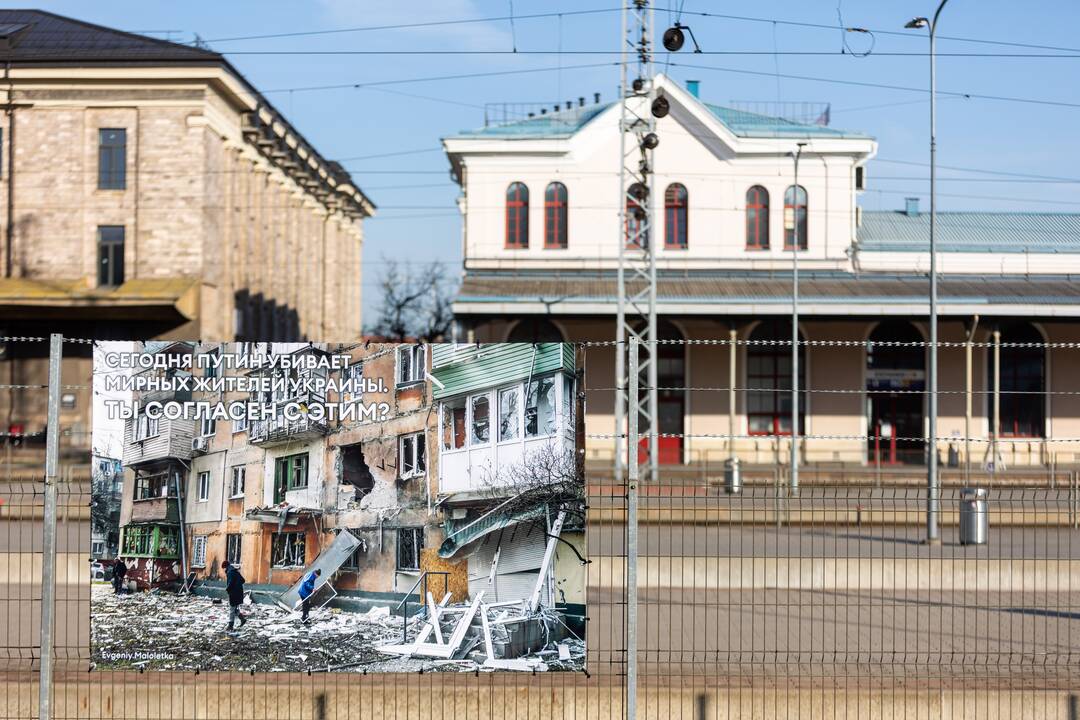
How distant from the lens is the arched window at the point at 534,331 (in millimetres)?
43438

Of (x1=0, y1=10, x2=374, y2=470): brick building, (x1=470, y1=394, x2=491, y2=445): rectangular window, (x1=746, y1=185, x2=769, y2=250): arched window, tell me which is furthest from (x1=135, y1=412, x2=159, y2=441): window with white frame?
(x1=746, y1=185, x2=769, y2=250): arched window

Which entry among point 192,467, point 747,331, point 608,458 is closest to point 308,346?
point 192,467

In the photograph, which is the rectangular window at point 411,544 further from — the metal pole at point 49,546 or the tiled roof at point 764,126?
the tiled roof at point 764,126

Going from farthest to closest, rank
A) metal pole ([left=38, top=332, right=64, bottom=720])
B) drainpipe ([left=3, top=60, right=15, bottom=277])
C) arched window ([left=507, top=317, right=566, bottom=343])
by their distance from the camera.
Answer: drainpipe ([left=3, top=60, right=15, bottom=277]), arched window ([left=507, top=317, right=566, bottom=343]), metal pole ([left=38, top=332, right=64, bottom=720])

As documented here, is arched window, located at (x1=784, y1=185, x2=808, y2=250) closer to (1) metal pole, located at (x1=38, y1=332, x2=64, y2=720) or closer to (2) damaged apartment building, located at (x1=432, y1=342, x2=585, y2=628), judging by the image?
(2) damaged apartment building, located at (x1=432, y1=342, x2=585, y2=628)

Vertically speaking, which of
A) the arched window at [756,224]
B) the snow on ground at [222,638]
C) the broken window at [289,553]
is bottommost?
the snow on ground at [222,638]

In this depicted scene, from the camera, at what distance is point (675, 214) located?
46.4 meters

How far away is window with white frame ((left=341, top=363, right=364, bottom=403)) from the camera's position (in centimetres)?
838

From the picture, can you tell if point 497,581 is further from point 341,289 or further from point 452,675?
point 341,289

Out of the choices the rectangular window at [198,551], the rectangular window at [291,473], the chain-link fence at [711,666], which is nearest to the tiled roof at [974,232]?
the chain-link fence at [711,666]

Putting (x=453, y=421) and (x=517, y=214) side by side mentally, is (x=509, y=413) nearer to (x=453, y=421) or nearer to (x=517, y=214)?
(x=453, y=421)

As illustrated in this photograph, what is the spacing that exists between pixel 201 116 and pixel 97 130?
3955mm

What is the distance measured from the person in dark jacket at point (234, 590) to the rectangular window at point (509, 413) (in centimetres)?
204

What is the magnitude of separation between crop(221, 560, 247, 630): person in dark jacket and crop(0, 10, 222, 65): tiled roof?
130 feet
